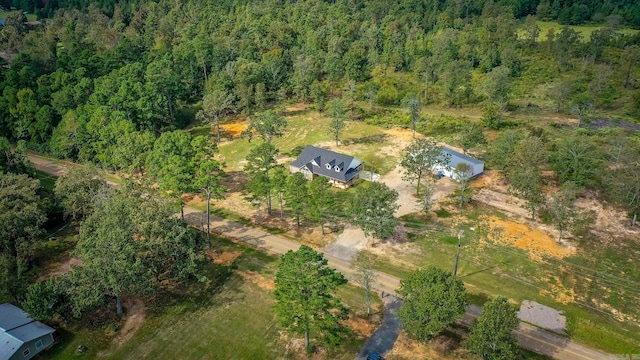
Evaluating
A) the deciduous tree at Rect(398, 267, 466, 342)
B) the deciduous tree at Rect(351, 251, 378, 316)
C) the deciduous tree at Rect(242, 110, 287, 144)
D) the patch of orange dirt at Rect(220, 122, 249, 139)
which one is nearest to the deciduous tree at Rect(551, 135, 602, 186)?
the deciduous tree at Rect(351, 251, 378, 316)

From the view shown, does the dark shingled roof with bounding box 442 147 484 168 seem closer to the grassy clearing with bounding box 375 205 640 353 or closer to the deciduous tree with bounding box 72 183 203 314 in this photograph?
the grassy clearing with bounding box 375 205 640 353

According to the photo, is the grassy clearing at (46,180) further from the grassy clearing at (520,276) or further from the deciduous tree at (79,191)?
the grassy clearing at (520,276)

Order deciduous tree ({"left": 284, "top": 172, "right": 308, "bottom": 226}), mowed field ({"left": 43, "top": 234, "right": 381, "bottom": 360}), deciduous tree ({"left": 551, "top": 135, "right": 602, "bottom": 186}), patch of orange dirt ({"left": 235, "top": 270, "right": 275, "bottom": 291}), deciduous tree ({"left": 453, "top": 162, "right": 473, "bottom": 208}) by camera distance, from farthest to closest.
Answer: deciduous tree ({"left": 453, "top": 162, "right": 473, "bottom": 208}) → deciduous tree ({"left": 551, "top": 135, "right": 602, "bottom": 186}) → deciduous tree ({"left": 284, "top": 172, "right": 308, "bottom": 226}) → patch of orange dirt ({"left": 235, "top": 270, "right": 275, "bottom": 291}) → mowed field ({"left": 43, "top": 234, "right": 381, "bottom": 360})

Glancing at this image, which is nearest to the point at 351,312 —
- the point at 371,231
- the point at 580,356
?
the point at 371,231

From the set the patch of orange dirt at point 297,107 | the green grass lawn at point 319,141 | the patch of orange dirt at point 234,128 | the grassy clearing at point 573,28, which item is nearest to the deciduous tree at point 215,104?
the patch of orange dirt at point 234,128

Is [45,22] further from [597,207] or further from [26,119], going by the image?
[597,207]

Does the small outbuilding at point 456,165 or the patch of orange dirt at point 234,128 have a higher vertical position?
the small outbuilding at point 456,165

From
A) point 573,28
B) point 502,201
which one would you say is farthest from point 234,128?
point 573,28
